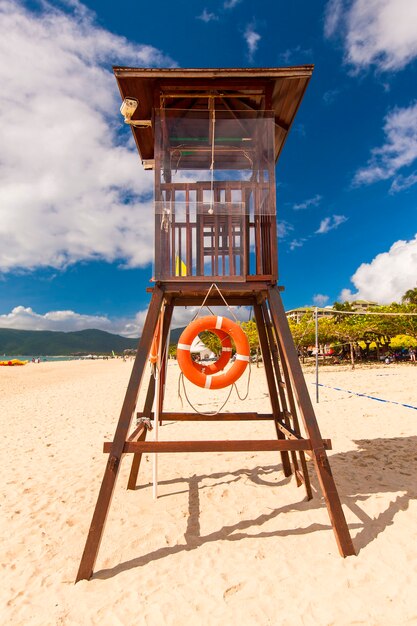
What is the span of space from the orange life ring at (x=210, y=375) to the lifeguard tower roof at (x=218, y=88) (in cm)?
243

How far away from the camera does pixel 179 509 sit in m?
4.32

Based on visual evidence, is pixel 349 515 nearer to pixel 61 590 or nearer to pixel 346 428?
pixel 61 590

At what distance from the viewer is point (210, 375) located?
3.97 metres

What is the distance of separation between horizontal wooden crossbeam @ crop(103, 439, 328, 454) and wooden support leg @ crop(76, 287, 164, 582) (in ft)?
0.36

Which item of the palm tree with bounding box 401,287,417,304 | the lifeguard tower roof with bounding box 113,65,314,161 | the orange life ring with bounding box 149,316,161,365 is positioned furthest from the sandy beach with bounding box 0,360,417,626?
the palm tree with bounding box 401,287,417,304

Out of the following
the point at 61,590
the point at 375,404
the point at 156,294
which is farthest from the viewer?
the point at 375,404

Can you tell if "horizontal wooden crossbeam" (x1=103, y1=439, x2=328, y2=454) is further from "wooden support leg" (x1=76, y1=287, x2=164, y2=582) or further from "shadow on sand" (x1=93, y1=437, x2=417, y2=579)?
"shadow on sand" (x1=93, y1=437, x2=417, y2=579)

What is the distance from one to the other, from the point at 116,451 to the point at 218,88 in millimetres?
3871

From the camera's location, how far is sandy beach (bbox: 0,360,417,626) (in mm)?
2672

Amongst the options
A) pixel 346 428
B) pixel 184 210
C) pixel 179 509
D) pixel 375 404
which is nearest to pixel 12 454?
pixel 179 509

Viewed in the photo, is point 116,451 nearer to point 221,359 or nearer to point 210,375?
point 210,375

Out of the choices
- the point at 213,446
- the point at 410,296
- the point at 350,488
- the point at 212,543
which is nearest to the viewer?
the point at 213,446

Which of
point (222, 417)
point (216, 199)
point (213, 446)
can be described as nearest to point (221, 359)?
point (222, 417)

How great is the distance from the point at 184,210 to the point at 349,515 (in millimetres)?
3759
